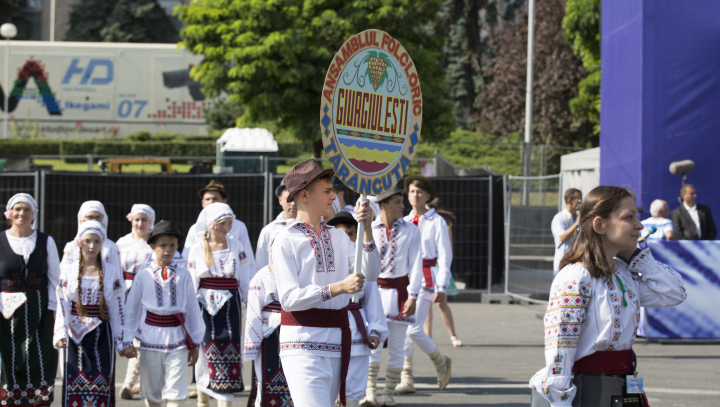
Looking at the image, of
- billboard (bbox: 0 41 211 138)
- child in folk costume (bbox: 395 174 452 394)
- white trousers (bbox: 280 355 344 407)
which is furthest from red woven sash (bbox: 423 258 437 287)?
billboard (bbox: 0 41 211 138)

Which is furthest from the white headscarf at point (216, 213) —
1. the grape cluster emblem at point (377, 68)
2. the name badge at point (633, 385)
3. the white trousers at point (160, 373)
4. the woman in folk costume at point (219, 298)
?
the name badge at point (633, 385)

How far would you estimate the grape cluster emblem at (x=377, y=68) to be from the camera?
392 cm

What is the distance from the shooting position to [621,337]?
3213mm

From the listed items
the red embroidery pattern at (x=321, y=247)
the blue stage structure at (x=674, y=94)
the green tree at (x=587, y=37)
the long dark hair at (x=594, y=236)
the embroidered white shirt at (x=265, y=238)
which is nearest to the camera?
the long dark hair at (x=594, y=236)

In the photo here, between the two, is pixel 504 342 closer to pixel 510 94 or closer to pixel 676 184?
pixel 676 184

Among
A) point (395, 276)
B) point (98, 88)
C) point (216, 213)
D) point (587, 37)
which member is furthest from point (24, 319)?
point (98, 88)

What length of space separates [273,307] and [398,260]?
1.83m

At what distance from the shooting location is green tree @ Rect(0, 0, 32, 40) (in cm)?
5672

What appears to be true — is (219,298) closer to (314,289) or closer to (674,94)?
(314,289)

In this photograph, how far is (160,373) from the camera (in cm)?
587

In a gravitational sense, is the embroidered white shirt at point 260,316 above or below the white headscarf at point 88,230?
below

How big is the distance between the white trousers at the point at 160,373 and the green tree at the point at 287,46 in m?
16.7

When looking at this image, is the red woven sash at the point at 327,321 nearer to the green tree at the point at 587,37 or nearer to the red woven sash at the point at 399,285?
the red woven sash at the point at 399,285

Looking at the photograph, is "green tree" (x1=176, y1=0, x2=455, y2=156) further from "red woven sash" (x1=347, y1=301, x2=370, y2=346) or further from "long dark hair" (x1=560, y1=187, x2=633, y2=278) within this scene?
"long dark hair" (x1=560, y1=187, x2=633, y2=278)
